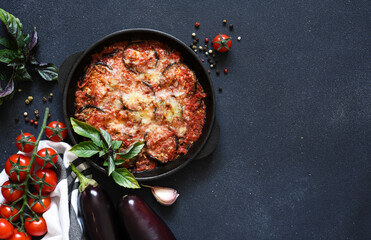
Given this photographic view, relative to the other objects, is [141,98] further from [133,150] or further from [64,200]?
[64,200]

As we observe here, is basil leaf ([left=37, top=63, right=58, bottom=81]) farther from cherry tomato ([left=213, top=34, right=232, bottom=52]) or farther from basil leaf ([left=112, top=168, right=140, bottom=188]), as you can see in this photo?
cherry tomato ([left=213, top=34, right=232, bottom=52])

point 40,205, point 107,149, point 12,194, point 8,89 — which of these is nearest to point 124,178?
point 107,149

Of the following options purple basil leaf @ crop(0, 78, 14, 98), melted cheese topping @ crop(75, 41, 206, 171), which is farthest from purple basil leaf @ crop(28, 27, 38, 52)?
melted cheese topping @ crop(75, 41, 206, 171)

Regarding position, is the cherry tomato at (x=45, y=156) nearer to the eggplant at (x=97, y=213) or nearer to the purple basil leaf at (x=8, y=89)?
the eggplant at (x=97, y=213)

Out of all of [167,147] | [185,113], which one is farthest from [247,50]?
[167,147]

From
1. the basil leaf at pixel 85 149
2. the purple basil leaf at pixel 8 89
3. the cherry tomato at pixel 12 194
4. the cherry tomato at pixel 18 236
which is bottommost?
the cherry tomato at pixel 18 236

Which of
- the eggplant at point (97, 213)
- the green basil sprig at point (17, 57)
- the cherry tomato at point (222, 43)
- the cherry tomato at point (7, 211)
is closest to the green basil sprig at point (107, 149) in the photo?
the eggplant at point (97, 213)

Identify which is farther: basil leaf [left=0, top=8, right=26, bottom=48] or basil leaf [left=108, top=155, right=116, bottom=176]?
basil leaf [left=0, top=8, right=26, bottom=48]
